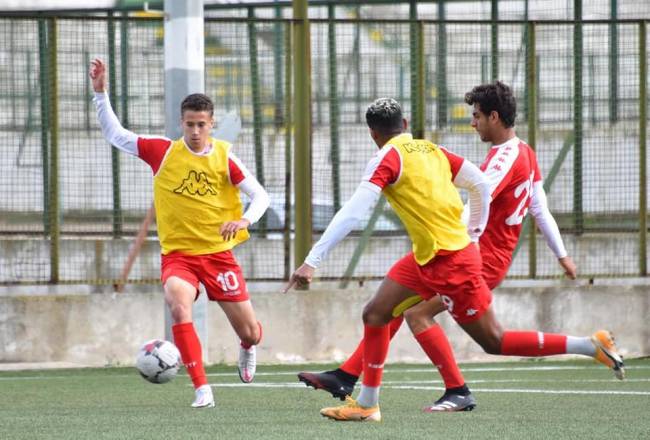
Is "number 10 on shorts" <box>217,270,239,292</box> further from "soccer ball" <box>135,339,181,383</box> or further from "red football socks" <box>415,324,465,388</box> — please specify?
"red football socks" <box>415,324,465,388</box>

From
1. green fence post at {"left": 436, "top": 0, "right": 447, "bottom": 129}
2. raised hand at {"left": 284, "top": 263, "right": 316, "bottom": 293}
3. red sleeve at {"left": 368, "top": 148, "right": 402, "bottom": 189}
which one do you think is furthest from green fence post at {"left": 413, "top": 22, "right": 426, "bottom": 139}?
raised hand at {"left": 284, "top": 263, "right": 316, "bottom": 293}

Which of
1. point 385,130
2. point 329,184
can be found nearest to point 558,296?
point 329,184

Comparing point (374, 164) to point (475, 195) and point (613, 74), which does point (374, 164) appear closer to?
point (475, 195)

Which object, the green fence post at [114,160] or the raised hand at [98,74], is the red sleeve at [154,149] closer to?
the raised hand at [98,74]

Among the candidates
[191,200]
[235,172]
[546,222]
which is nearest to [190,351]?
[191,200]

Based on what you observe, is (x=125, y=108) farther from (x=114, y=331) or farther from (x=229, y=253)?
(x=229, y=253)

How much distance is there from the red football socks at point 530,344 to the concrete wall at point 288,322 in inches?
211

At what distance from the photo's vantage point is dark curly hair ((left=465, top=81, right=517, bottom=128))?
9180 millimetres

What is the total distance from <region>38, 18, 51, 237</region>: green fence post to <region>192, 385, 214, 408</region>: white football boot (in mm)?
4858

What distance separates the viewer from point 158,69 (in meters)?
14.1

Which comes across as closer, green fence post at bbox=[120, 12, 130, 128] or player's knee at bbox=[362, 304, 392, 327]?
player's knee at bbox=[362, 304, 392, 327]

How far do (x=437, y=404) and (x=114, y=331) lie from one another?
5.38 meters

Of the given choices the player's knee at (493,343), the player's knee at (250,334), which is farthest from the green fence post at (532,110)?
the player's knee at (493,343)

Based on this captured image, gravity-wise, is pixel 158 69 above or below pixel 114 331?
above
